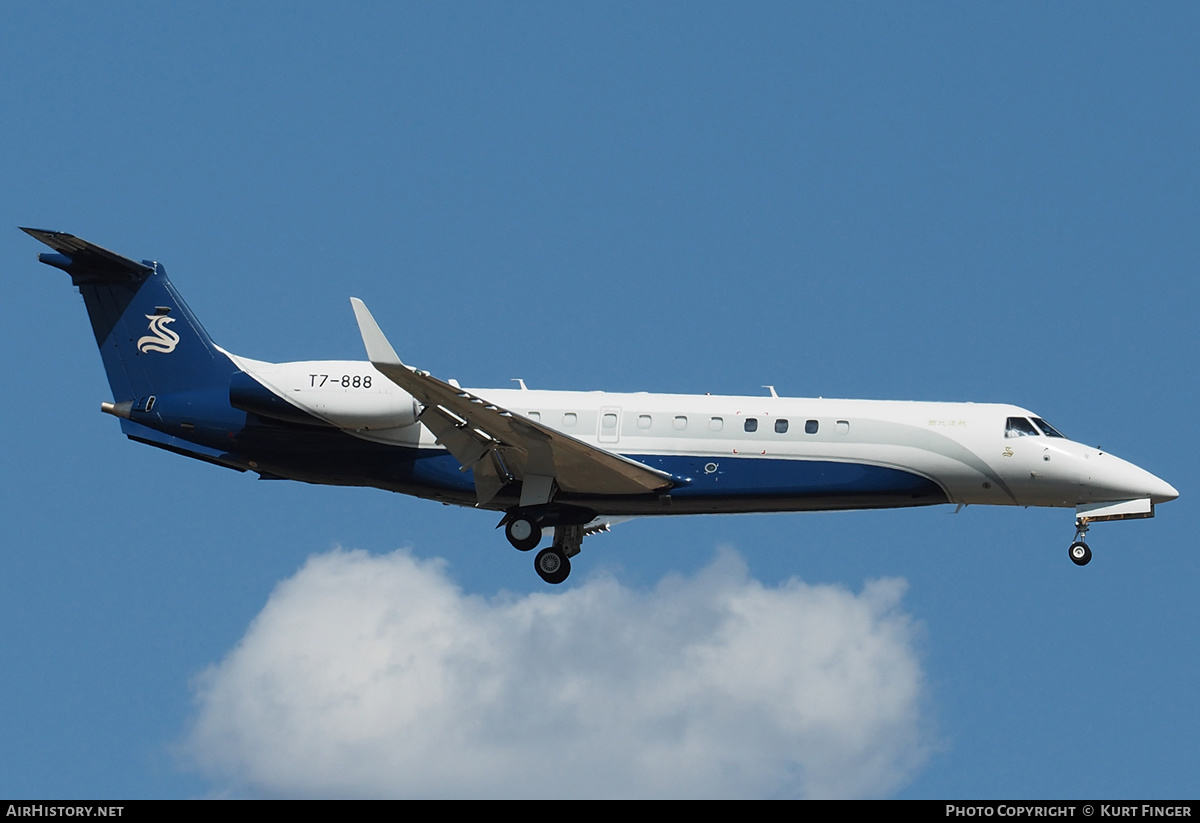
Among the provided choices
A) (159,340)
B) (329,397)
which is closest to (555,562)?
(329,397)

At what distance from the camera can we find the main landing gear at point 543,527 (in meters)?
29.9

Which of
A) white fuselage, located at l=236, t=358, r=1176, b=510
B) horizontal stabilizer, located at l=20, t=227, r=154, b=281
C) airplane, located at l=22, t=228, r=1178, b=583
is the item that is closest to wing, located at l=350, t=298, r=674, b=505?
airplane, located at l=22, t=228, r=1178, b=583

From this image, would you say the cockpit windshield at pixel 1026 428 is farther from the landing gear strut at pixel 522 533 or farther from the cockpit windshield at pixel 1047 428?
the landing gear strut at pixel 522 533

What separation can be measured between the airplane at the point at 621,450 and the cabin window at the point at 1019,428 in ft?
0.08

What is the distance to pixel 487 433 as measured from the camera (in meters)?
28.8

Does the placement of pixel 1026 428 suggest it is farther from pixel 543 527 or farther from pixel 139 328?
pixel 139 328

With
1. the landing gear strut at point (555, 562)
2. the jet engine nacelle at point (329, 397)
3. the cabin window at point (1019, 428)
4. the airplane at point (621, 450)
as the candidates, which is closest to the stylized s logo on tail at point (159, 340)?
the airplane at point (621, 450)

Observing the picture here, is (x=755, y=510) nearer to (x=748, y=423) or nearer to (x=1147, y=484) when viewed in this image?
(x=748, y=423)
